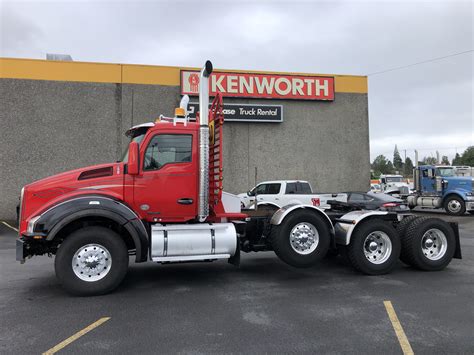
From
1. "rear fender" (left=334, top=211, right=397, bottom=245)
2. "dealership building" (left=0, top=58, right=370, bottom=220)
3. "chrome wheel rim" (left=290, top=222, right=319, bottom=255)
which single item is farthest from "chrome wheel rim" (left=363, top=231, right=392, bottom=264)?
"dealership building" (left=0, top=58, right=370, bottom=220)

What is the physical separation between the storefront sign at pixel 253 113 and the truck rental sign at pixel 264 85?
0.52 m

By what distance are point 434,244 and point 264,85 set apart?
12654mm

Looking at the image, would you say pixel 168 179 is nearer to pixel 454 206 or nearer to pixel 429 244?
pixel 429 244

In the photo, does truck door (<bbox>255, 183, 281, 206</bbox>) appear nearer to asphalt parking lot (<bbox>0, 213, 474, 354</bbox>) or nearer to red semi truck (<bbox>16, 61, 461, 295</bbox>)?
asphalt parking lot (<bbox>0, 213, 474, 354</bbox>)

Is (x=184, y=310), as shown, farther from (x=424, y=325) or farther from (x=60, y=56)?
(x=60, y=56)

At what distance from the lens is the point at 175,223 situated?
6.75m

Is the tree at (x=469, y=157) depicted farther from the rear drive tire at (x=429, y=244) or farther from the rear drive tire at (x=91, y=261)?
the rear drive tire at (x=91, y=261)

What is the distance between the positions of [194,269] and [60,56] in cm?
1475

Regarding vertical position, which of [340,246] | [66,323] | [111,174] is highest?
[111,174]

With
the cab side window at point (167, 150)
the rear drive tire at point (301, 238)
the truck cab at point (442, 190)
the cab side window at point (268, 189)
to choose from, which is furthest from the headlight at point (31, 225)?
the truck cab at point (442, 190)

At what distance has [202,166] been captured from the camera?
21.5ft

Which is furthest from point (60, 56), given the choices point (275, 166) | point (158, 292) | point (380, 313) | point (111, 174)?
point (380, 313)

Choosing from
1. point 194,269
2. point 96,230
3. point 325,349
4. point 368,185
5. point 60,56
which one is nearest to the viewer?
point 325,349

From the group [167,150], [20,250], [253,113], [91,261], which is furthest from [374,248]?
[253,113]
